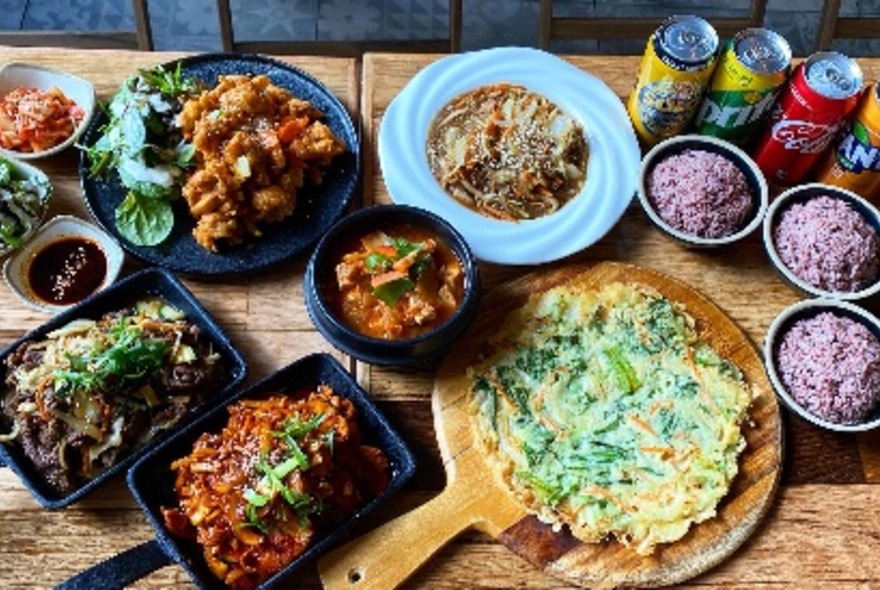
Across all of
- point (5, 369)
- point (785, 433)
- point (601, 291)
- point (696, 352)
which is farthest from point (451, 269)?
point (5, 369)

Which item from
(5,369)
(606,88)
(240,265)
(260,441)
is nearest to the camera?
(260,441)

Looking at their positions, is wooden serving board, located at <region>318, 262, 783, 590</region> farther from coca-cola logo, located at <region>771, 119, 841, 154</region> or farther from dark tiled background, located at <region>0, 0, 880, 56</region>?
dark tiled background, located at <region>0, 0, 880, 56</region>

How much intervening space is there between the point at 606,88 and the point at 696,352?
713 mm

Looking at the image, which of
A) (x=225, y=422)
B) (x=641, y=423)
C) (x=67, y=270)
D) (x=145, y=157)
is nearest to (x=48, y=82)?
(x=145, y=157)

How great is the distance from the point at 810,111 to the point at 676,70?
0.29 meters

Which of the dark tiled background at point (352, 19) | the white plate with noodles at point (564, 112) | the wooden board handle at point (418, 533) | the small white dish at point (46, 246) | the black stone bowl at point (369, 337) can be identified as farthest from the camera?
the dark tiled background at point (352, 19)

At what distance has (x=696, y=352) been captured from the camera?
2246mm

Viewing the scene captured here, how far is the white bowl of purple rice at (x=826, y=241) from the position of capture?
2.30 meters

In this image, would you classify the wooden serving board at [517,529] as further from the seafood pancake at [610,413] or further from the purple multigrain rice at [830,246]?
the purple multigrain rice at [830,246]

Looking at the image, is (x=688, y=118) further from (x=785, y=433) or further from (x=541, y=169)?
(x=785, y=433)

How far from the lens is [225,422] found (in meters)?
2.09

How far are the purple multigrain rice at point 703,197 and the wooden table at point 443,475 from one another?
3.4 inches

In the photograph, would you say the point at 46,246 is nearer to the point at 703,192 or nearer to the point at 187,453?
the point at 187,453

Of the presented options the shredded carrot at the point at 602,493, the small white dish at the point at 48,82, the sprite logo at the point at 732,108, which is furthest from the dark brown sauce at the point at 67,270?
the sprite logo at the point at 732,108
